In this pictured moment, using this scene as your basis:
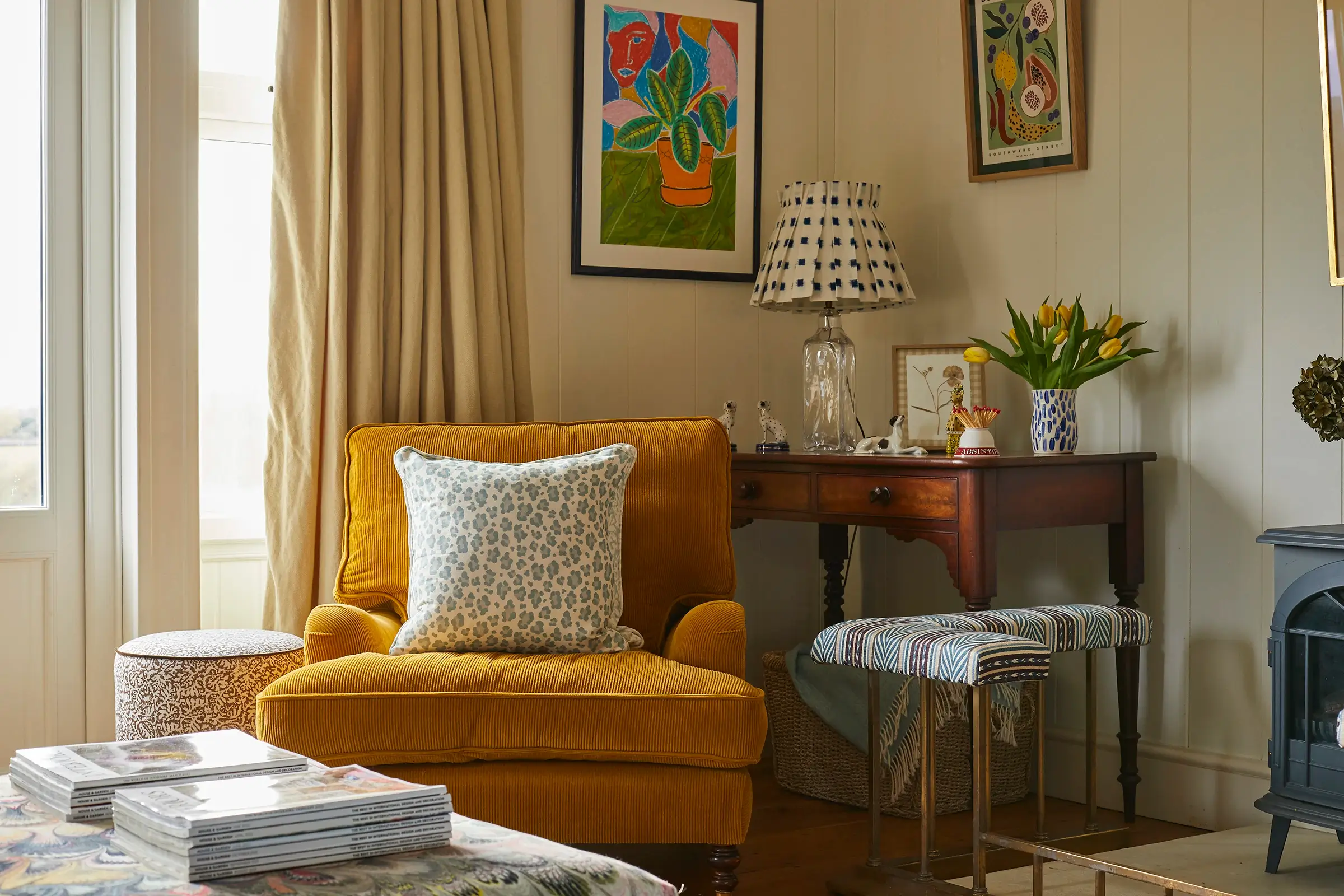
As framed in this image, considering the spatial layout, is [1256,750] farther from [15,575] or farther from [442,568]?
[15,575]

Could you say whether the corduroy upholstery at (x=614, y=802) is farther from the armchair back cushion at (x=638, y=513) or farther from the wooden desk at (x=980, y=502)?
the wooden desk at (x=980, y=502)

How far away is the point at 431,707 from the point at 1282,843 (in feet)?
5.09

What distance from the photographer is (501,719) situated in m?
2.23

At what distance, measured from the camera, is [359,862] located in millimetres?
1243

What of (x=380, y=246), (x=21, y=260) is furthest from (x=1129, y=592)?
(x=21, y=260)

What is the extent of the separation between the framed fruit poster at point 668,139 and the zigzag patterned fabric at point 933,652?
55.4 inches

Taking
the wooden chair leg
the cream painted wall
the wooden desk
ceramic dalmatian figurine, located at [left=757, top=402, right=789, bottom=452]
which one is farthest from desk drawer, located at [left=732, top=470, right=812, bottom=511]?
the wooden chair leg

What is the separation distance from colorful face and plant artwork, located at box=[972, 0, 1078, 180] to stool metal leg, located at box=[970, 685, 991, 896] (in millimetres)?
1495

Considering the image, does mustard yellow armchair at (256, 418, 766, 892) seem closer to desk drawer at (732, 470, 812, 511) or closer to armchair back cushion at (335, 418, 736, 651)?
armchair back cushion at (335, 418, 736, 651)

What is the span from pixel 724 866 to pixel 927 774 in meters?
0.41

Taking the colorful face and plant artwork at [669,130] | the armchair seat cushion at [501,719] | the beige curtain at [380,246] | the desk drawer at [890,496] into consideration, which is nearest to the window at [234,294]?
the beige curtain at [380,246]

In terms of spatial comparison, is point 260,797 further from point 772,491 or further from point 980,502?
point 772,491

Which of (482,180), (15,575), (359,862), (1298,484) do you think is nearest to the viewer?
(359,862)

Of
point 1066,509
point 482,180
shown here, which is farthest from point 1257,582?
point 482,180
